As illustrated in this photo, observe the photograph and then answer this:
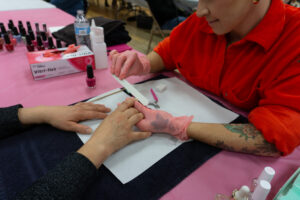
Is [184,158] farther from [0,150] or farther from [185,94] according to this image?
[0,150]

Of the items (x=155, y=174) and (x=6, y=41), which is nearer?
(x=155, y=174)

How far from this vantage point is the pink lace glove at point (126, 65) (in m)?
0.82

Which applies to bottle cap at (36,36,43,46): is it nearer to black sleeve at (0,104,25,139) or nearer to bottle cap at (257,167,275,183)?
black sleeve at (0,104,25,139)

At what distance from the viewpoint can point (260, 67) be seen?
0.67 metres

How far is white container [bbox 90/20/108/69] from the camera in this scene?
929 millimetres

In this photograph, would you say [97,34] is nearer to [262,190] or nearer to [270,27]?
[270,27]

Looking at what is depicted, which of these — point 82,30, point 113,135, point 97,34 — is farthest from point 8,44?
point 113,135

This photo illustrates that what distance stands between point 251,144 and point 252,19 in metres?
0.42

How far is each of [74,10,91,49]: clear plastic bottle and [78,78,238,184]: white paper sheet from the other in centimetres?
40

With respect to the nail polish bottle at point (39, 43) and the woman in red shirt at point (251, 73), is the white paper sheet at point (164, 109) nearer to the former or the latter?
the woman in red shirt at point (251, 73)

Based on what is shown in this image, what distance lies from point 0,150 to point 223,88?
0.78 m

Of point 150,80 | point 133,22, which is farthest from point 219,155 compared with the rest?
point 133,22

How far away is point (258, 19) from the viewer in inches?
26.8

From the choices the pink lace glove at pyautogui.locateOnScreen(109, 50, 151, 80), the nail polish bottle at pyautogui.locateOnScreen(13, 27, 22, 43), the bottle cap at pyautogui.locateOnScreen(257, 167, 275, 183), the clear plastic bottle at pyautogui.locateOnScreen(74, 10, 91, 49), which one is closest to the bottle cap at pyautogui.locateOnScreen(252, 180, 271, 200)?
the bottle cap at pyautogui.locateOnScreen(257, 167, 275, 183)
